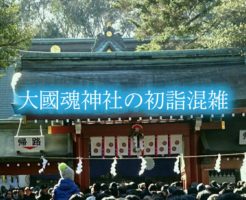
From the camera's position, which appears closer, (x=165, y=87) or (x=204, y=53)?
(x=165, y=87)

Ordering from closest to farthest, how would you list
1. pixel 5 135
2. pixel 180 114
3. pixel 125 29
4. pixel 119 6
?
pixel 180 114, pixel 5 135, pixel 119 6, pixel 125 29

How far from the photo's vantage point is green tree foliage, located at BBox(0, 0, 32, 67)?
62.7ft

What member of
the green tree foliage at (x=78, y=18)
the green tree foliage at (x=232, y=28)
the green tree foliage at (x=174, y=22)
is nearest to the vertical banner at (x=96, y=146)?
the green tree foliage at (x=232, y=28)

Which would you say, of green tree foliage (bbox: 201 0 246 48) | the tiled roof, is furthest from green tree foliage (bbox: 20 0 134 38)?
green tree foliage (bbox: 201 0 246 48)

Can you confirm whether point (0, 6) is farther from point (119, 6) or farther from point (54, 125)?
point (119, 6)

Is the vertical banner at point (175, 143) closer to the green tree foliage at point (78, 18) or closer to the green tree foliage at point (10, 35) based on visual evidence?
the green tree foliage at point (10, 35)

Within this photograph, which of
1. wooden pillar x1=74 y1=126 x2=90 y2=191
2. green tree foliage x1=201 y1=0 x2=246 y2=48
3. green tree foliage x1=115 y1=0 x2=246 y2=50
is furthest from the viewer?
green tree foliage x1=115 y1=0 x2=246 y2=50

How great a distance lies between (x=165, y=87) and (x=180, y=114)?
35.2 inches

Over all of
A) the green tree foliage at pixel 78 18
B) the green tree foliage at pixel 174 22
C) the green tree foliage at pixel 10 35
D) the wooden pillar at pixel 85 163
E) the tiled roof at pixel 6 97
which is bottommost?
the wooden pillar at pixel 85 163

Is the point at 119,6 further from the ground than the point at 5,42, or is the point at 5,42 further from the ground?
the point at 119,6

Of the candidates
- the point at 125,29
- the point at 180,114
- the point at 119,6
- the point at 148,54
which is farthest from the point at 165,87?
the point at 125,29

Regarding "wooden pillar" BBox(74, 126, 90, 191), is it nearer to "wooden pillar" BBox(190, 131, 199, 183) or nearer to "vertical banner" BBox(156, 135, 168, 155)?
"vertical banner" BBox(156, 135, 168, 155)

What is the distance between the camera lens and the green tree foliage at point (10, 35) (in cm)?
1912

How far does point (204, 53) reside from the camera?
67.7 ft
